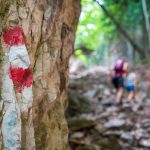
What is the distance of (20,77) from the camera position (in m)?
4.38

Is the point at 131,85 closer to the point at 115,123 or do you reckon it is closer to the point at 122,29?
the point at 115,123

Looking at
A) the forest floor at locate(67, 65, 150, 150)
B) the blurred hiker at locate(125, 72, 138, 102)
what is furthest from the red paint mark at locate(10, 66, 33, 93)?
the blurred hiker at locate(125, 72, 138, 102)

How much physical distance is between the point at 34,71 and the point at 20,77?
431 millimetres

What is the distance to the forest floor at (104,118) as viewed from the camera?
9.01 m

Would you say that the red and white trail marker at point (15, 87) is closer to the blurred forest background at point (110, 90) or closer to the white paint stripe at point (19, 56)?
the white paint stripe at point (19, 56)

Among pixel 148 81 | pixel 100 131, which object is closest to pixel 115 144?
pixel 100 131

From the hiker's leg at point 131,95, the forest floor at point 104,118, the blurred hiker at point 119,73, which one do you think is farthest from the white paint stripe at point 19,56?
the hiker's leg at point 131,95

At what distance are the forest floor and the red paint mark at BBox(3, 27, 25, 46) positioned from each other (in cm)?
456

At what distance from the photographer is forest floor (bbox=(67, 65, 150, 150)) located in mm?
9008

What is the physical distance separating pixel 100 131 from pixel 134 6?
8.62 meters

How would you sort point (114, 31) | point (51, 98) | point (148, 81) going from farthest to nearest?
1. point (114, 31)
2. point (148, 81)
3. point (51, 98)

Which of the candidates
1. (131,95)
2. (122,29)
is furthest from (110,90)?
(122,29)

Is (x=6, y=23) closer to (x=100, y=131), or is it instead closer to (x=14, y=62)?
(x=14, y=62)

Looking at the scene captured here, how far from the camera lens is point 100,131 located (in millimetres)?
9445
